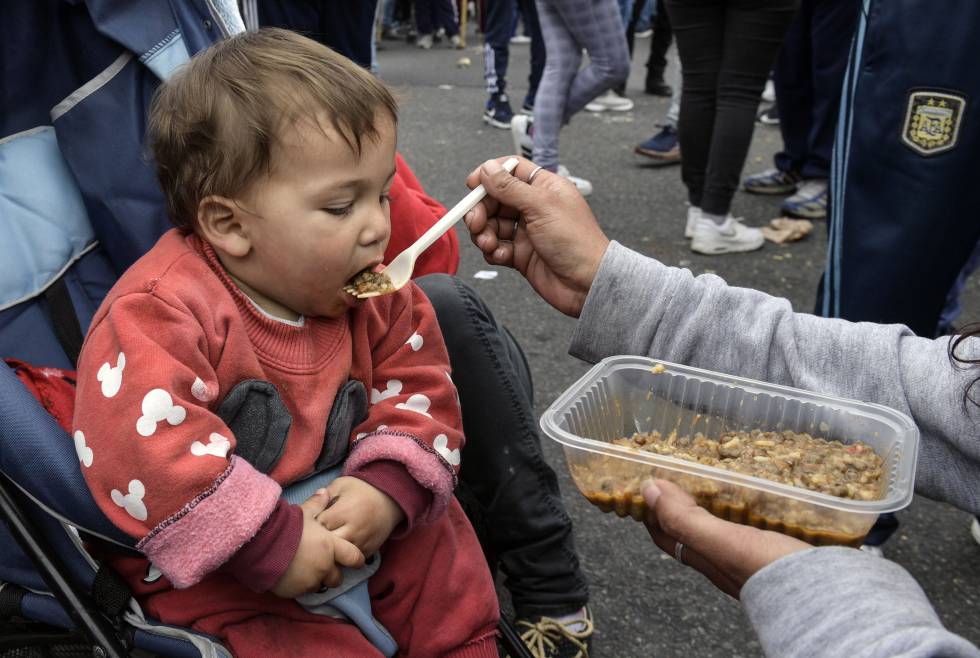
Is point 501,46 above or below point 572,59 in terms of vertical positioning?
below

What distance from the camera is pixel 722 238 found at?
4039 millimetres

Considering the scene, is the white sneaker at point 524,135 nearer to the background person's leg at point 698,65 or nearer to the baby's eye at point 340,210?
the background person's leg at point 698,65

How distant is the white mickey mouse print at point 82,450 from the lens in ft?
3.79

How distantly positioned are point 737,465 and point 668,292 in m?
0.36

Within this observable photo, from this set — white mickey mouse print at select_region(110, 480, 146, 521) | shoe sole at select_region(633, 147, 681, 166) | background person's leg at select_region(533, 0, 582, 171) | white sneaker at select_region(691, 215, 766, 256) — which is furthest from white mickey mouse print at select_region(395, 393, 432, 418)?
shoe sole at select_region(633, 147, 681, 166)

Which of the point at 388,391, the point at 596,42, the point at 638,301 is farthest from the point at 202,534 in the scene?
the point at 596,42

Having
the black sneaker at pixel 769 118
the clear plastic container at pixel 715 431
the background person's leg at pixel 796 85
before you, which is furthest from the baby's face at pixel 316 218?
the black sneaker at pixel 769 118

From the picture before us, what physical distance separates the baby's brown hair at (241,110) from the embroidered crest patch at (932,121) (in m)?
1.19

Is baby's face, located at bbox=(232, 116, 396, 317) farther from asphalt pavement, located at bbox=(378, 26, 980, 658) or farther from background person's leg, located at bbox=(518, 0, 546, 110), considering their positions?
background person's leg, located at bbox=(518, 0, 546, 110)

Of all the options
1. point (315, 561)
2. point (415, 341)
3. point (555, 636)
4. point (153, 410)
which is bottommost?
point (555, 636)

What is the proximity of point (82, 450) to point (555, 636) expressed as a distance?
3.52 ft

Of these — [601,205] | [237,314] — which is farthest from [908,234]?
[601,205]

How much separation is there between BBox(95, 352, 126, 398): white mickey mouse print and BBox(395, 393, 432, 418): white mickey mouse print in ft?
1.39

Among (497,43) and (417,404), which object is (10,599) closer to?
(417,404)
